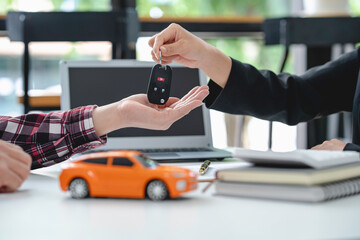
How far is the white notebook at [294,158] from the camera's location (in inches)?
30.4

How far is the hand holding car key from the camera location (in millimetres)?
1060

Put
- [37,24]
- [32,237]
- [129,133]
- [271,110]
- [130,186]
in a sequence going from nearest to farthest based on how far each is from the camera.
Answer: [32,237] → [130,186] → [271,110] → [129,133] → [37,24]

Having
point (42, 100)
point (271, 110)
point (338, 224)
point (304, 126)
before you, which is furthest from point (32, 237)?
point (304, 126)

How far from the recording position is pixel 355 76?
1614 mm

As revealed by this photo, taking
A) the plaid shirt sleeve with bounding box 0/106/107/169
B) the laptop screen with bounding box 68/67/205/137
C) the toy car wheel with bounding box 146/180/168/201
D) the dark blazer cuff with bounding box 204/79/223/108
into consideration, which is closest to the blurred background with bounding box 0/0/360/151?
the laptop screen with bounding box 68/67/205/137

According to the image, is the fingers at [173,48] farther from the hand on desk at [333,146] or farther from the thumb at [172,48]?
the hand on desk at [333,146]

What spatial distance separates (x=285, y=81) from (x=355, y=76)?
24 cm

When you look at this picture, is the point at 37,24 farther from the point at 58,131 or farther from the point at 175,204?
A: the point at 175,204

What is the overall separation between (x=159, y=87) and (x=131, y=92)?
719 millimetres

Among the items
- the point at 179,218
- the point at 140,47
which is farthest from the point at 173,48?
the point at 140,47

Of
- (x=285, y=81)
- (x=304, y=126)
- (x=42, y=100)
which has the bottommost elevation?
(x=304, y=126)

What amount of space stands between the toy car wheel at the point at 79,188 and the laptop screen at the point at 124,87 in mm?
881

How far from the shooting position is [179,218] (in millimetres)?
694

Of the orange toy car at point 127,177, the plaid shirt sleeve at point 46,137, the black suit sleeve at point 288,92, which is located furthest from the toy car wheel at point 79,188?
the black suit sleeve at point 288,92
